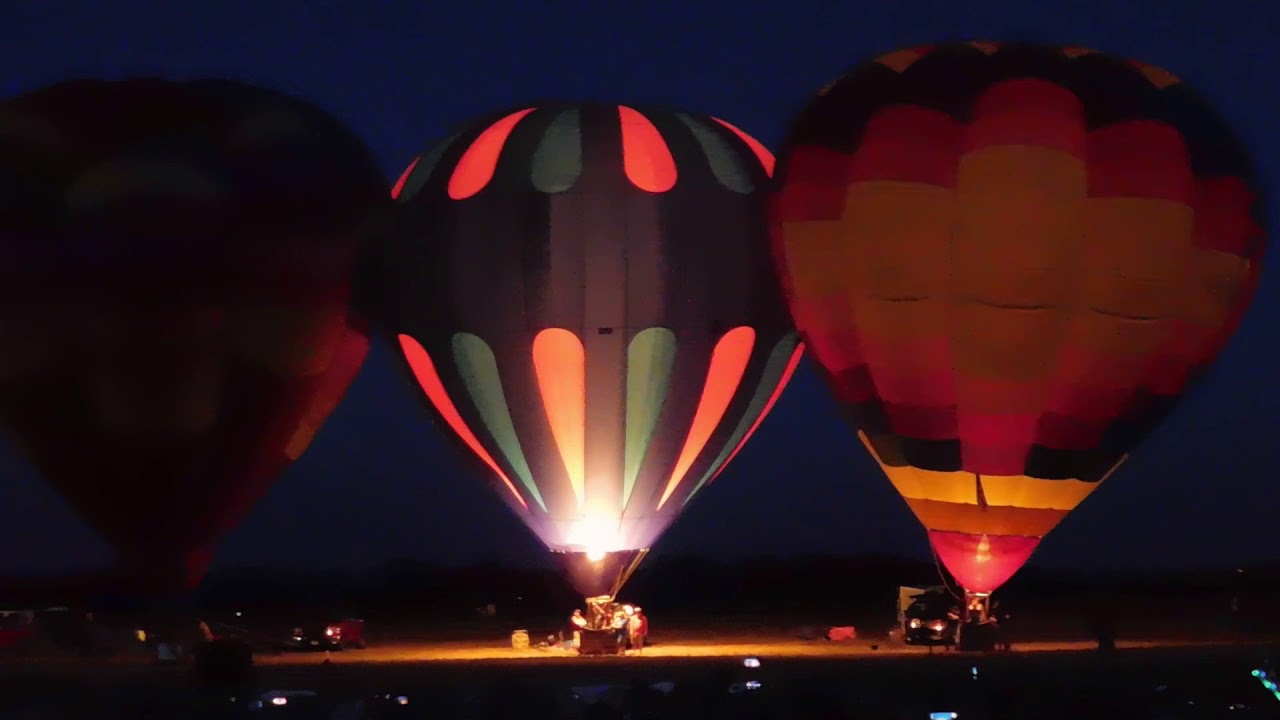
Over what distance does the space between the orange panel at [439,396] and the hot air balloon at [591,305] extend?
23 mm

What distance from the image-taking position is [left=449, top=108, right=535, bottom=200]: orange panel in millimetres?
19141

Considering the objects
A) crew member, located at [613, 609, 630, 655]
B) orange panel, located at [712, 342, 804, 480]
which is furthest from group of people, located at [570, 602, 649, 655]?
orange panel, located at [712, 342, 804, 480]

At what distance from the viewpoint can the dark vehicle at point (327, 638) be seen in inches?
805

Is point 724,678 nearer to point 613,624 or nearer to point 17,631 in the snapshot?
point 613,624

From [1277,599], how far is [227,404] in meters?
14.5

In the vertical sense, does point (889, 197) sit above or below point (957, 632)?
above

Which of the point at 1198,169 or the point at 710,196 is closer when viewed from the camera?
the point at 1198,169

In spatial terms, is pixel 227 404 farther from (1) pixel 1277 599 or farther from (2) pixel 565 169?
(1) pixel 1277 599

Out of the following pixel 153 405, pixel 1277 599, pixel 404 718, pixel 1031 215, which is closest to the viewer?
pixel 404 718

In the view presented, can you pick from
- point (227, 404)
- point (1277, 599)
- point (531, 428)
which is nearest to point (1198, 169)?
point (531, 428)

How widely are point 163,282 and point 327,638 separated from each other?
368 cm

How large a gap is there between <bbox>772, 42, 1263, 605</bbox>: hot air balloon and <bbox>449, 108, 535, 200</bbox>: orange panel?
8.09ft

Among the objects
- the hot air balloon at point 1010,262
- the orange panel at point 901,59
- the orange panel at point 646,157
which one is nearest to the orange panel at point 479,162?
the orange panel at point 646,157

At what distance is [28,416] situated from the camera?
62.5 feet
